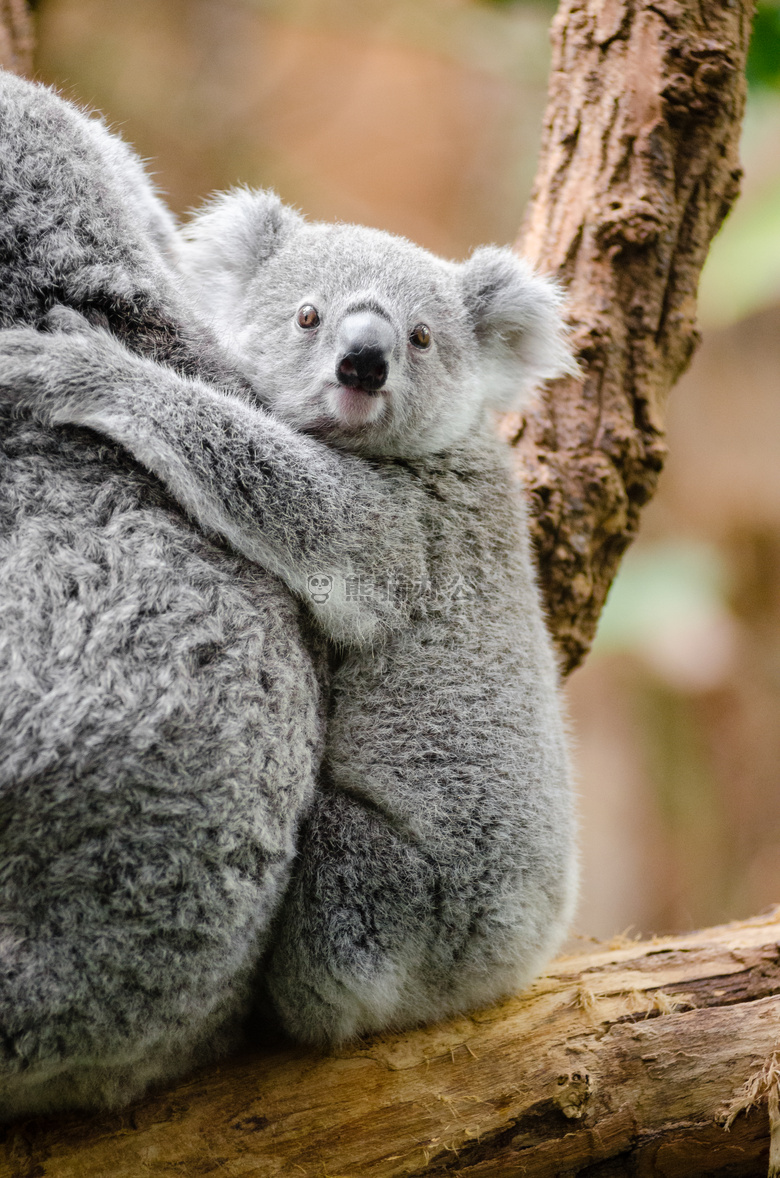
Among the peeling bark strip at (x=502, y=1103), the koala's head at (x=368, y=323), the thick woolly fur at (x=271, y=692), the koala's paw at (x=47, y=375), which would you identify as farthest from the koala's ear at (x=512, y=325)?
the peeling bark strip at (x=502, y=1103)

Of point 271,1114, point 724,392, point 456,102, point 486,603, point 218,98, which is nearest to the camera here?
point 271,1114

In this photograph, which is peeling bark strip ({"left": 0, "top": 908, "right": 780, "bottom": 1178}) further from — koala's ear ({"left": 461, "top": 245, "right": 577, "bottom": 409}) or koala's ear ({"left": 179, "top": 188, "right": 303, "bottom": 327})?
koala's ear ({"left": 179, "top": 188, "right": 303, "bottom": 327})

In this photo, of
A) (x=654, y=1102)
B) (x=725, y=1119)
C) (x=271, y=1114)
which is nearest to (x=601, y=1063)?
(x=654, y=1102)

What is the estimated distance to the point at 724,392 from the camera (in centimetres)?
963

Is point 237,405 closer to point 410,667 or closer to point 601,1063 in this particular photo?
point 410,667

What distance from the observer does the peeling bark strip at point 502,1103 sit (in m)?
2.14

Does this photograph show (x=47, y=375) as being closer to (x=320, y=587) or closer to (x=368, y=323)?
(x=320, y=587)

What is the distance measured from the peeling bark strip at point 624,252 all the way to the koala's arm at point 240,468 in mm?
982

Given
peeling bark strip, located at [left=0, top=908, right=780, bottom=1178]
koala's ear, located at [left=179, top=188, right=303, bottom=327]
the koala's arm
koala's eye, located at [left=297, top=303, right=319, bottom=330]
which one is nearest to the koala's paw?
the koala's arm

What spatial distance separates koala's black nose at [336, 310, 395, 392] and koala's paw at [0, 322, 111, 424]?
27.2 inches

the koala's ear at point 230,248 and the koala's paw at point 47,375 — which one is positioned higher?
the koala's ear at point 230,248

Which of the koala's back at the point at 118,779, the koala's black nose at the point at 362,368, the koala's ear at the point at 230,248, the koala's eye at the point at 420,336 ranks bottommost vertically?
the koala's back at the point at 118,779

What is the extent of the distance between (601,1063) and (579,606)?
58.4 inches

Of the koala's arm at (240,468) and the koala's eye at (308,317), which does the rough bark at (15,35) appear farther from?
the koala's arm at (240,468)
